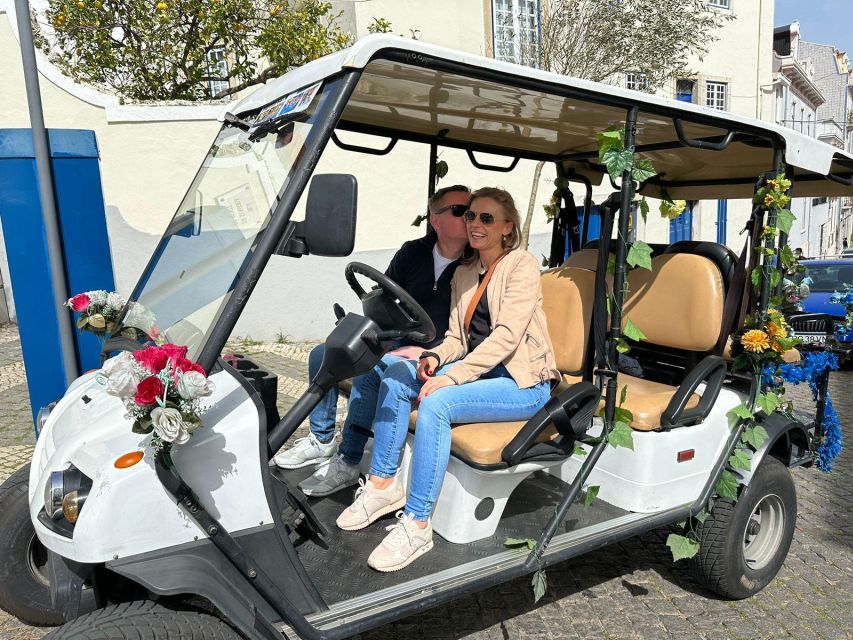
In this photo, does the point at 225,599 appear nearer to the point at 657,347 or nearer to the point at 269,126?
the point at 269,126

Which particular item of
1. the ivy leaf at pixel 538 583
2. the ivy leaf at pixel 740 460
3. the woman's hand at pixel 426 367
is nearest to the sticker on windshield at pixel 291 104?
the woman's hand at pixel 426 367

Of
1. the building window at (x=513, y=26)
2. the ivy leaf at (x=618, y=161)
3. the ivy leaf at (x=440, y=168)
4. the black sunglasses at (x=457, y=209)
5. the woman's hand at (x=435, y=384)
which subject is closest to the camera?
the ivy leaf at (x=618, y=161)

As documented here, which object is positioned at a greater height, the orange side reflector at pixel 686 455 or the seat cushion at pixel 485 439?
the seat cushion at pixel 485 439

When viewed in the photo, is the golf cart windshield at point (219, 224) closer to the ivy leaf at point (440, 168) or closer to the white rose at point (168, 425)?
→ the white rose at point (168, 425)

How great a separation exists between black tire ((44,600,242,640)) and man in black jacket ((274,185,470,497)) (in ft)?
3.59

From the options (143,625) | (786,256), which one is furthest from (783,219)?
(143,625)

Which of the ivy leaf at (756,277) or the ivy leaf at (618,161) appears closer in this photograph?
the ivy leaf at (618,161)

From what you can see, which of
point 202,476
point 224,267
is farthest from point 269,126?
point 202,476

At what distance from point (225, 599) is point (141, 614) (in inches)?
8.5

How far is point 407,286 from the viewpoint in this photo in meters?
3.38

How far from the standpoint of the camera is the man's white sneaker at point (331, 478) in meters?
2.93

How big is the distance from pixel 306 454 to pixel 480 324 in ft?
3.51

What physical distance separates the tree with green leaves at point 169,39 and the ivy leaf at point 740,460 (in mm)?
6976

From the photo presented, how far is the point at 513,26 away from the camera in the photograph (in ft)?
34.6
